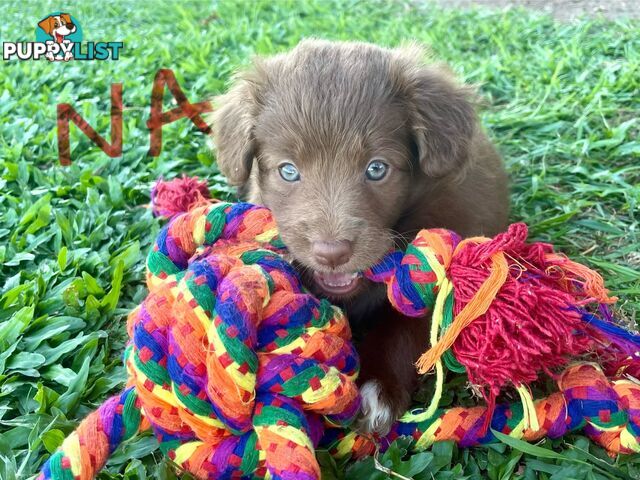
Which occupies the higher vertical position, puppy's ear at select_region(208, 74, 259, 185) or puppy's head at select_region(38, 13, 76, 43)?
puppy's ear at select_region(208, 74, 259, 185)

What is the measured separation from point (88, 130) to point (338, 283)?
108 inches

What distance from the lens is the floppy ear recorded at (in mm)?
6889

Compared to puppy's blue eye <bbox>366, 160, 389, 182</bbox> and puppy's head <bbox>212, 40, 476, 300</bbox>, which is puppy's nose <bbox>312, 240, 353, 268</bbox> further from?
puppy's blue eye <bbox>366, 160, 389, 182</bbox>

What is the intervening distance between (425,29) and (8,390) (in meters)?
5.74

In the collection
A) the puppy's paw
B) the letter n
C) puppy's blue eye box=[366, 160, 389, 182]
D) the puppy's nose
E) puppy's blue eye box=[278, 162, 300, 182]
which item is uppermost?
puppy's blue eye box=[366, 160, 389, 182]

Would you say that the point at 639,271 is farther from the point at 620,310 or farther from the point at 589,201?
the point at 589,201

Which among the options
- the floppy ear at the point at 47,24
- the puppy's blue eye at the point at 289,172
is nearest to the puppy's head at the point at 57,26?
the floppy ear at the point at 47,24

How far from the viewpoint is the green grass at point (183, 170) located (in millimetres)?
2129

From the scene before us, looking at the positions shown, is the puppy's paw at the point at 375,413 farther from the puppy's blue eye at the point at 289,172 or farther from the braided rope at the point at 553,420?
the puppy's blue eye at the point at 289,172

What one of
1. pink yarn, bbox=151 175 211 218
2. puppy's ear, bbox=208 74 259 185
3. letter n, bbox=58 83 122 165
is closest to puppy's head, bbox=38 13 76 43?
letter n, bbox=58 83 122 165

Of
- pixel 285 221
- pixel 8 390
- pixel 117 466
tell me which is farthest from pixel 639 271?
pixel 8 390

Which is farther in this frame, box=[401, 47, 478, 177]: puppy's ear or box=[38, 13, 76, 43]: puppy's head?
box=[38, 13, 76, 43]: puppy's head

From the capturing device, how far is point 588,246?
10.7 ft

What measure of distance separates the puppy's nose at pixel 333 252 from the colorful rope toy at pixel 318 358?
0.15 m
